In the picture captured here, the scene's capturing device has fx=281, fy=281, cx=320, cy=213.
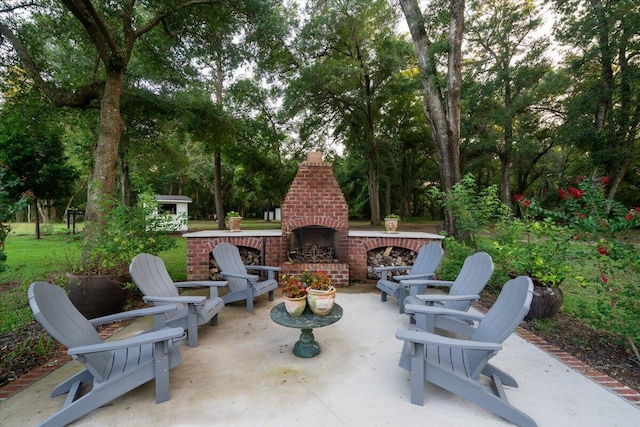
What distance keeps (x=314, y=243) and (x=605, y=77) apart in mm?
12446

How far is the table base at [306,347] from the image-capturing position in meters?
2.60

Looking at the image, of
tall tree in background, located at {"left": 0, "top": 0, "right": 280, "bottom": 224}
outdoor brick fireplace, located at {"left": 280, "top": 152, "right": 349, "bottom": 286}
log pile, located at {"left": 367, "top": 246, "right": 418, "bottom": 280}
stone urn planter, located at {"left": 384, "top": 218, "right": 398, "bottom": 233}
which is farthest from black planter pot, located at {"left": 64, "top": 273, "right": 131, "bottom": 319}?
stone urn planter, located at {"left": 384, "top": 218, "right": 398, "bottom": 233}

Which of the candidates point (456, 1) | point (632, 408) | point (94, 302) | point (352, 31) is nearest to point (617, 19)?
point (456, 1)

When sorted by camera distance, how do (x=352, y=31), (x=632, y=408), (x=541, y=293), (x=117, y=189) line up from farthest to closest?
(x=117, y=189)
(x=352, y=31)
(x=541, y=293)
(x=632, y=408)

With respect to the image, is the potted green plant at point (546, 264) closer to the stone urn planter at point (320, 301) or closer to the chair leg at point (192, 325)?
the stone urn planter at point (320, 301)

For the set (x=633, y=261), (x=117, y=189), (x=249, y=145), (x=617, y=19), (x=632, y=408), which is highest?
(x=617, y=19)

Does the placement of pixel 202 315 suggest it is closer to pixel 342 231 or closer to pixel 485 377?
pixel 485 377

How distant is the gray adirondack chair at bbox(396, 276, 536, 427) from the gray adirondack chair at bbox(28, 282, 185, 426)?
1653 mm

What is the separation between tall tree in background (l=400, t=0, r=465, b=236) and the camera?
21.3 ft

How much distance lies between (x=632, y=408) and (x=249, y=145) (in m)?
13.8

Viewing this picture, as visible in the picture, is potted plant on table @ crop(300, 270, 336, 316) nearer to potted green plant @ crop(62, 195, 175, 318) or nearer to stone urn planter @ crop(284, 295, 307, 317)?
stone urn planter @ crop(284, 295, 307, 317)

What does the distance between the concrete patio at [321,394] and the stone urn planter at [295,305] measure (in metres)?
0.40

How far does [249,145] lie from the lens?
13.7 m

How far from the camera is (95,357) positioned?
189cm
